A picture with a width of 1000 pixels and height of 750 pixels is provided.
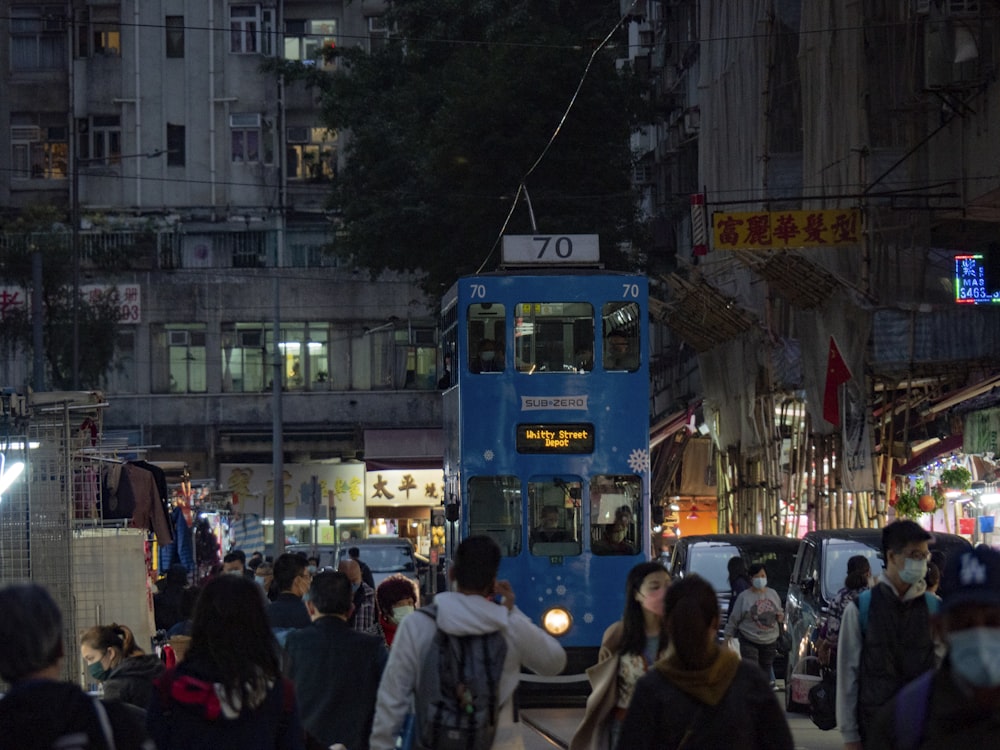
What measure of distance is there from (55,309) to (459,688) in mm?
40818

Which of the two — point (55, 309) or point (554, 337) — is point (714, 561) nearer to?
point (554, 337)

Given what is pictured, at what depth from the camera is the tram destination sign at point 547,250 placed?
2050 cm

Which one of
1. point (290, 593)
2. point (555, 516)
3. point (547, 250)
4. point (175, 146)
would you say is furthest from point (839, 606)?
point (175, 146)

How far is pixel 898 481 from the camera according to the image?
2489 cm

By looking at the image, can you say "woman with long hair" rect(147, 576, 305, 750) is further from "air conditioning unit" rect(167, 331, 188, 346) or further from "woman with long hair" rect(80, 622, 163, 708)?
"air conditioning unit" rect(167, 331, 188, 346)

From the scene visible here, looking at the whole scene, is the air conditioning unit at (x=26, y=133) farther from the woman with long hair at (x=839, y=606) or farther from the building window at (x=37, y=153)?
the woman with long hair at (x=839, y=606)

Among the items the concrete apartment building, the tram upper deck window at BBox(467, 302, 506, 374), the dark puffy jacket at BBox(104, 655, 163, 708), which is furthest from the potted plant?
the concrete apartment building

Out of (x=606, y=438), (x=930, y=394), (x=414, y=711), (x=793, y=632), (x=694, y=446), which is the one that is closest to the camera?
(x=414, y=711)

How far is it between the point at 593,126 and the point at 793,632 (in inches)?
735

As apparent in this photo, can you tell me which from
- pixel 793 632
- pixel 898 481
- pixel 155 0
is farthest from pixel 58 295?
pixel 793 632

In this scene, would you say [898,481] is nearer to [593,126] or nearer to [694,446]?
[593,126]

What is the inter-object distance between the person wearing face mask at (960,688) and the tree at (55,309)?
41.8 m

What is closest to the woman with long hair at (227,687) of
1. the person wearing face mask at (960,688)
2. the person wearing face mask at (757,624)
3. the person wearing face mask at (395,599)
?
the person wearing face mask at (960,688)

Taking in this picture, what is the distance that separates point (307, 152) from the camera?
2226 inches
